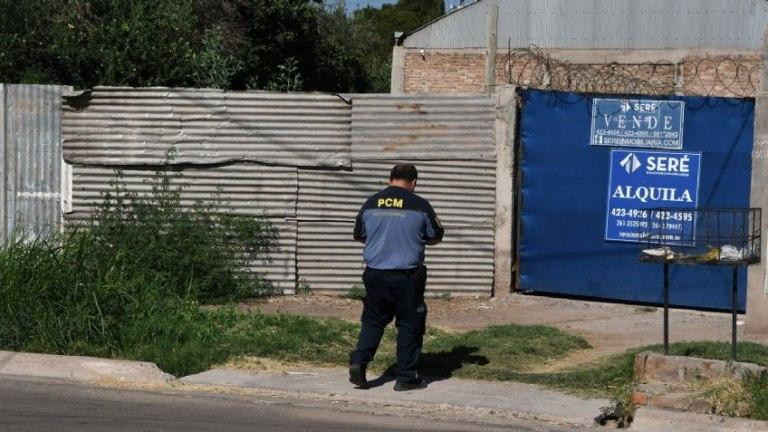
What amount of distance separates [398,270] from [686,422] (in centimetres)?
220

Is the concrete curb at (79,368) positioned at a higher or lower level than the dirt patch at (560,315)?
lower

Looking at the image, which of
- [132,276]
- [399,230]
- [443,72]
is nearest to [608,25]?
[443,72]

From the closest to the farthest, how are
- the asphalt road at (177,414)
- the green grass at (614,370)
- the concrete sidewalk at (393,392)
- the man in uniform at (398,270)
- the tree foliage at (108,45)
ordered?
the asphalt road at (177,414) → the concrete sidewalk at (393,392) → the man in uniform at (398,270) → the green grass at (614,370) → the tree foliage at (108,45)

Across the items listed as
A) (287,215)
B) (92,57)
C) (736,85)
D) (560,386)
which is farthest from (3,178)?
(736,85)

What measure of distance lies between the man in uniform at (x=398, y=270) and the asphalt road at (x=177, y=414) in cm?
51

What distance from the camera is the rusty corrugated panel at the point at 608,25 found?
27.6m

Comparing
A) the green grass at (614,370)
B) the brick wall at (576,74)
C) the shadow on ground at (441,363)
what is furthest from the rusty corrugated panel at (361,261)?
the green grass at (614,370)

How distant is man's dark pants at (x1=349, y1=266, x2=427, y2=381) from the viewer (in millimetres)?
8242

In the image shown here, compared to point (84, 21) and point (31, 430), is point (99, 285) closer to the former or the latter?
point (31, 430)

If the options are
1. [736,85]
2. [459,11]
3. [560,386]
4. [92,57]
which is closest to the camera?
[560,386]

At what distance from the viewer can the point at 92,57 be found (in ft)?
43.4

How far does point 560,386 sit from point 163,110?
5.82m

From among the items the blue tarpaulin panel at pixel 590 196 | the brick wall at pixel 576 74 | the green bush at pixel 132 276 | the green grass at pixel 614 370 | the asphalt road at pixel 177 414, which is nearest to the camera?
the asphalt road at pixel 177 414

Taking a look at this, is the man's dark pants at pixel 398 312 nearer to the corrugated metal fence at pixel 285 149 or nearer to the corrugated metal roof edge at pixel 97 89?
the corrugated metal fence at pixel 285 149
